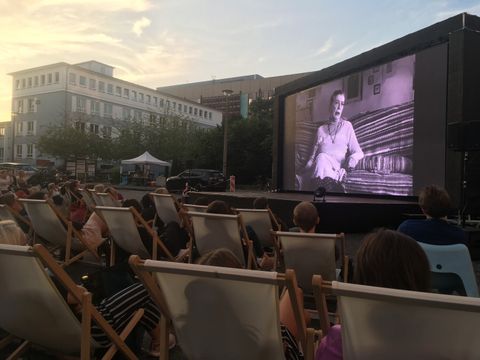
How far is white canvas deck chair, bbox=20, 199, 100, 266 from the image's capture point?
18.4 ft

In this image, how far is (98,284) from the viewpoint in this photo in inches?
120

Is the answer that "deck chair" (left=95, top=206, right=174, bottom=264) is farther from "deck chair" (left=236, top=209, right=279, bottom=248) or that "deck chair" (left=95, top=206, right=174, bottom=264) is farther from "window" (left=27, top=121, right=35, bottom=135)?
"window" (left=27, top=121, right=35, bottom=135)

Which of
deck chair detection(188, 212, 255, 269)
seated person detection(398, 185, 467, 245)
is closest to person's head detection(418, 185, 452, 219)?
seated person detection(398, 185, 467, 245)

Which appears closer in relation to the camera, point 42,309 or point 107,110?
point 42,309

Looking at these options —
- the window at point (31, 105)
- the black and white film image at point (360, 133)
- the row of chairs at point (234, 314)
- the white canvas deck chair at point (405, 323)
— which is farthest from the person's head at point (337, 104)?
the window at point (31, 105)

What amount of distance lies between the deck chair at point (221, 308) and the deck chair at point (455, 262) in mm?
1428

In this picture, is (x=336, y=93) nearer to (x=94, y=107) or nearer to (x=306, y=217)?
(x=306, y=217)

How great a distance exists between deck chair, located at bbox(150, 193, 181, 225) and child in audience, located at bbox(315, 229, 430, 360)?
17.7ft

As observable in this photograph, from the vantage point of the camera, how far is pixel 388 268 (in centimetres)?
171

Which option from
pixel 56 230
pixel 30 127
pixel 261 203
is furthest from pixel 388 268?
pixel 30 127

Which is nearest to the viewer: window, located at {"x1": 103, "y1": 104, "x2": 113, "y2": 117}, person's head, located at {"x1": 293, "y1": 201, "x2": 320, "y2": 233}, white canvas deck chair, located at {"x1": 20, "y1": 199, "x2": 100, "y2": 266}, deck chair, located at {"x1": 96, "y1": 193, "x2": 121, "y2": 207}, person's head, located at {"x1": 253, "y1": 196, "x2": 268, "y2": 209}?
person's head, located at {"x1": 293, "y1": 201, "x2": 320, "y2": 233}

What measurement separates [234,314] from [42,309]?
1069 millimetres

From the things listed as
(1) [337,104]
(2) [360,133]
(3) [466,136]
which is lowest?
(3) [466,136]

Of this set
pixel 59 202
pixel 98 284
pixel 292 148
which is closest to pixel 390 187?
pixel 292 148
